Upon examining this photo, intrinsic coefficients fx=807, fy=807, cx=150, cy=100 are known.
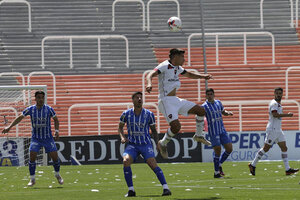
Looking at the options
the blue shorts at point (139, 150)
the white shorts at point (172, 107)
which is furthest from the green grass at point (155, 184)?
the white shorts at point (172, 107)

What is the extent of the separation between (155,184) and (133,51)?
1978cm

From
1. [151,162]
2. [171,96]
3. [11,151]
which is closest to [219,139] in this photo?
[171,96]

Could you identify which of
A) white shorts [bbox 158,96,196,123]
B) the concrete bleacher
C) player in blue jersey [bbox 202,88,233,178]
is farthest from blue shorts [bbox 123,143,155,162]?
the concrete bleacher

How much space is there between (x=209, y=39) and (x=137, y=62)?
367cm

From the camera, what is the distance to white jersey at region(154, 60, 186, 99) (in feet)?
48.4

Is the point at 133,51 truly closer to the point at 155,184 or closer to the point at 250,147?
the point at 250,147

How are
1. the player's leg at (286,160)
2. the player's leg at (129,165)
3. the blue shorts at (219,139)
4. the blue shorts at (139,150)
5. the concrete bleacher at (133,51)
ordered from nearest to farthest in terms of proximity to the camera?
the player's leg at (129,165), the blue shorts at (139,150), the player's leg at (286,160), the blue shorts at (219,139), the concrete bleacher at (133,51)

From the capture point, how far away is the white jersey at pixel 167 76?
14.8m

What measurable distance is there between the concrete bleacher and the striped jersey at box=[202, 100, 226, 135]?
11585mm

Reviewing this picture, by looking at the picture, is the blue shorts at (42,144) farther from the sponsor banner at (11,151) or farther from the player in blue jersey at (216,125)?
the sponsor banner at (11,151)

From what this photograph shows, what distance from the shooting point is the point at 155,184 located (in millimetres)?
17344

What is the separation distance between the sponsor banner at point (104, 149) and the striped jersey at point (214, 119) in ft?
24.7

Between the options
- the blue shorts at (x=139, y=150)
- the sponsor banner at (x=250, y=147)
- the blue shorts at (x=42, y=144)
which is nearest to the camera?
the blue shorts at (x=139, y=150)

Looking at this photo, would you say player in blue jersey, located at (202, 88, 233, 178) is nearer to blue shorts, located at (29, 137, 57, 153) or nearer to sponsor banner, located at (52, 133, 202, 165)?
blue shorts, located at (29, 137, 57, 153)
